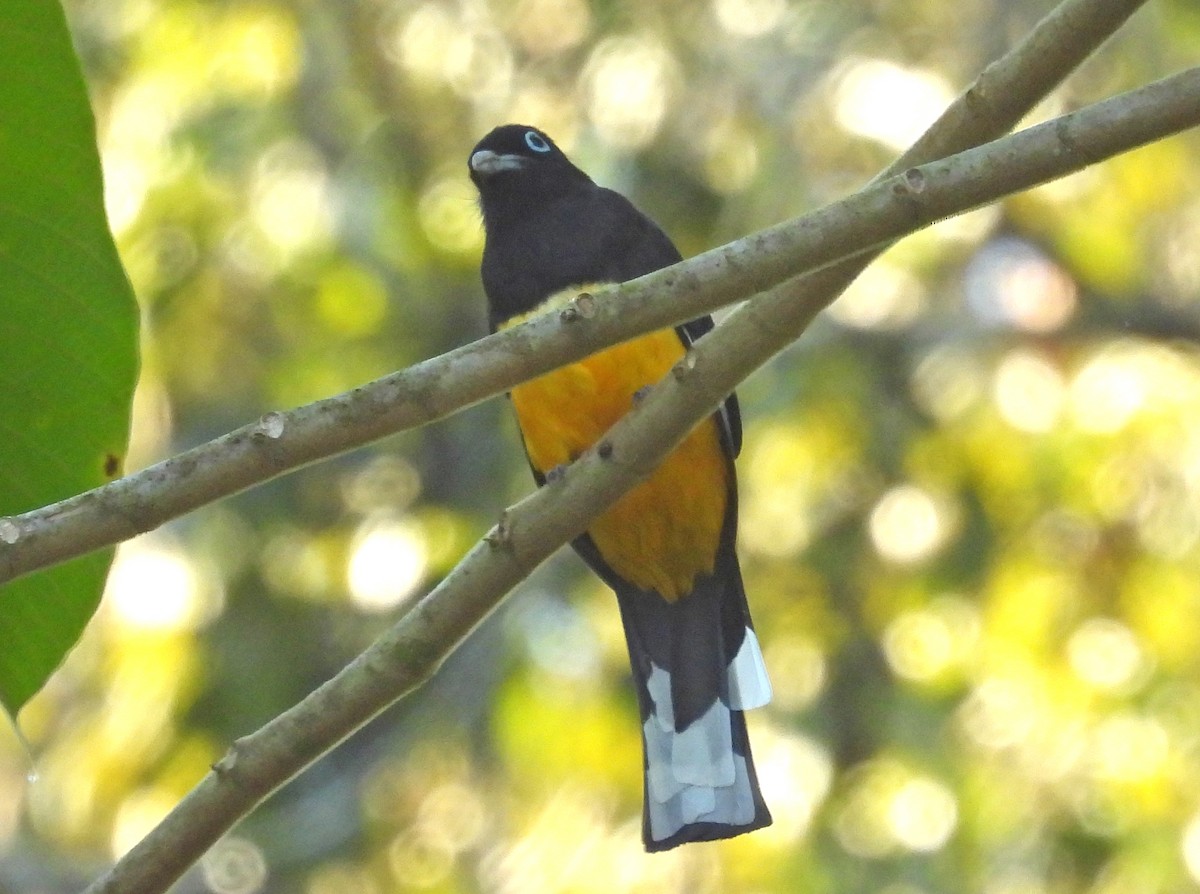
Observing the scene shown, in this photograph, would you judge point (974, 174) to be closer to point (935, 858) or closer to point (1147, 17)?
point (935, 858)

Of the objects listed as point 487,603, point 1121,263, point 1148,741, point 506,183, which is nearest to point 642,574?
point 506,183

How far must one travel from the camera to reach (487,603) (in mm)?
2443

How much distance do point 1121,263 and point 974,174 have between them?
20.2 feet

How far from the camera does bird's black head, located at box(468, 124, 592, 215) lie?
15.5 feet

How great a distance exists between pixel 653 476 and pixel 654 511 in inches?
6.1

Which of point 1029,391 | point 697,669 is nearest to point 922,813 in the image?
point 1029,391

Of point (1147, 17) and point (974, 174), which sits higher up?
point (1147, 17)

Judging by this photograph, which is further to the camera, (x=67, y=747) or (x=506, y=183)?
(x=67, y=747)

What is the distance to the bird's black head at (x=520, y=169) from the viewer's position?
4.74m

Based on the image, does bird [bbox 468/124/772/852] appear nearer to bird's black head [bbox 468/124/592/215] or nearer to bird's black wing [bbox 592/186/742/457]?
bird's black wing [bbox 592/186/742/457]

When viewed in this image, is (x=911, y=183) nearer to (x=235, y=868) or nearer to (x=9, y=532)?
(x=9, y=532)

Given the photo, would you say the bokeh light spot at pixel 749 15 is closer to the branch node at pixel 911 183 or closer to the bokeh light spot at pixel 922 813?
the bokeh light spot at pixel 922 813

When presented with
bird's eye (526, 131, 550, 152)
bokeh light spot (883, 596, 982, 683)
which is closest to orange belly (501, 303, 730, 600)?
bird's eye (526, 131, 550, 152)

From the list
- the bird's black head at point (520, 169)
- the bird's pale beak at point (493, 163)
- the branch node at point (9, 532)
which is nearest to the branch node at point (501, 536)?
the branch node at point (9, 532)
